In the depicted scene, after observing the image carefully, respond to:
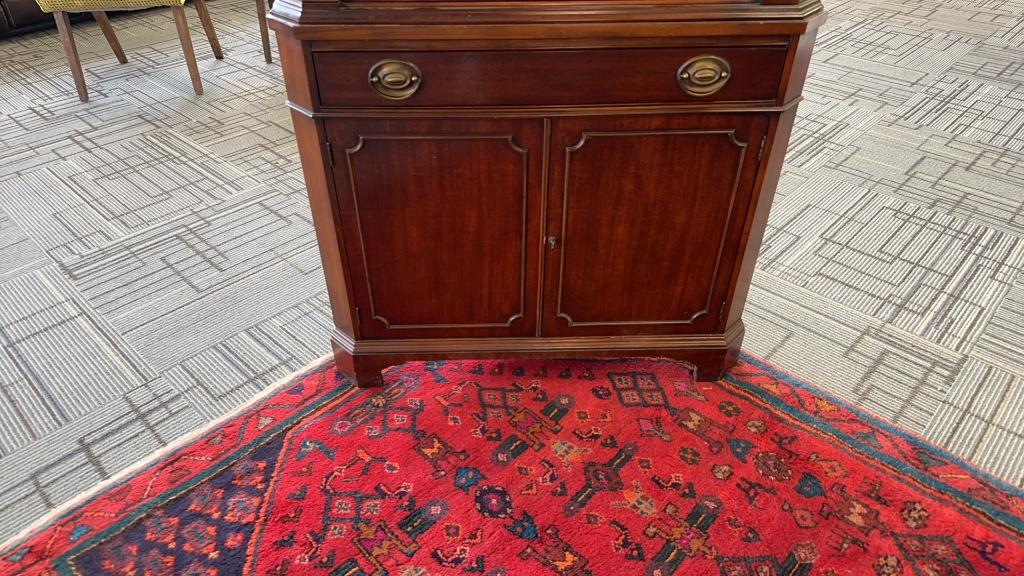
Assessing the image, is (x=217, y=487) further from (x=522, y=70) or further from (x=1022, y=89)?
(x=1022, y=89)

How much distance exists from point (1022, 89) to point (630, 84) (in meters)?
2.83

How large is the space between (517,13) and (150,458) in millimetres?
1115

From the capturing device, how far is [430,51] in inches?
41.9

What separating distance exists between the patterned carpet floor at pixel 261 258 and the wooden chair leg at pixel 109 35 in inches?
3.0

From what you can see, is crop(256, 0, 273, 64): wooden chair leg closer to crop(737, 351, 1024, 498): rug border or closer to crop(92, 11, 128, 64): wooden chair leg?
crop(92, 11, 128, 64): wooden chair leg

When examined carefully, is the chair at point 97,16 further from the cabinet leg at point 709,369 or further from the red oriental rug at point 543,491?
the cabinet leg at point 709,369

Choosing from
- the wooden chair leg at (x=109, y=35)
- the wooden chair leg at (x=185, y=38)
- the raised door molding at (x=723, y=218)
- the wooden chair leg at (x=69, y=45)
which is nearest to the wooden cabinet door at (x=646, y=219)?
the raised door molding at (x=723, y=218)

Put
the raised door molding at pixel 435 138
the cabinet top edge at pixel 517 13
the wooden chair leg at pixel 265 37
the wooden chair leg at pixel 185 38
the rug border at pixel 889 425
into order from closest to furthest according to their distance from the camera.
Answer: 1. the cabinet top edge at pixel 517 13
2. the raised door molding at pixel 435 138
3. the rug border at pixel 889 425
4. the wooden chair leg at pixel 185 38
5. the wooden chair leg at pixel 265 37

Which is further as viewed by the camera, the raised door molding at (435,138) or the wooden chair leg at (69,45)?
the wooden chair leg at (69,45)

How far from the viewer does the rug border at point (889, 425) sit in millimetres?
1343

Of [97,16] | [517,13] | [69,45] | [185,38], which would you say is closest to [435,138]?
[517,13]

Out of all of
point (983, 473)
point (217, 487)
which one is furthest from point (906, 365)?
point (217, 487)

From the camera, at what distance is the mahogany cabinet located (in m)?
1.05

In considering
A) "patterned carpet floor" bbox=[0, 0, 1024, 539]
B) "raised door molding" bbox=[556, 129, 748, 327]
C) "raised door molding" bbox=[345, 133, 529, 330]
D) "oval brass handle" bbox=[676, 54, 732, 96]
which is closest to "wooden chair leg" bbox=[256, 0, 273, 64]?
"patterned carpet floor" bbox=[0, 0, 1024, 539]
